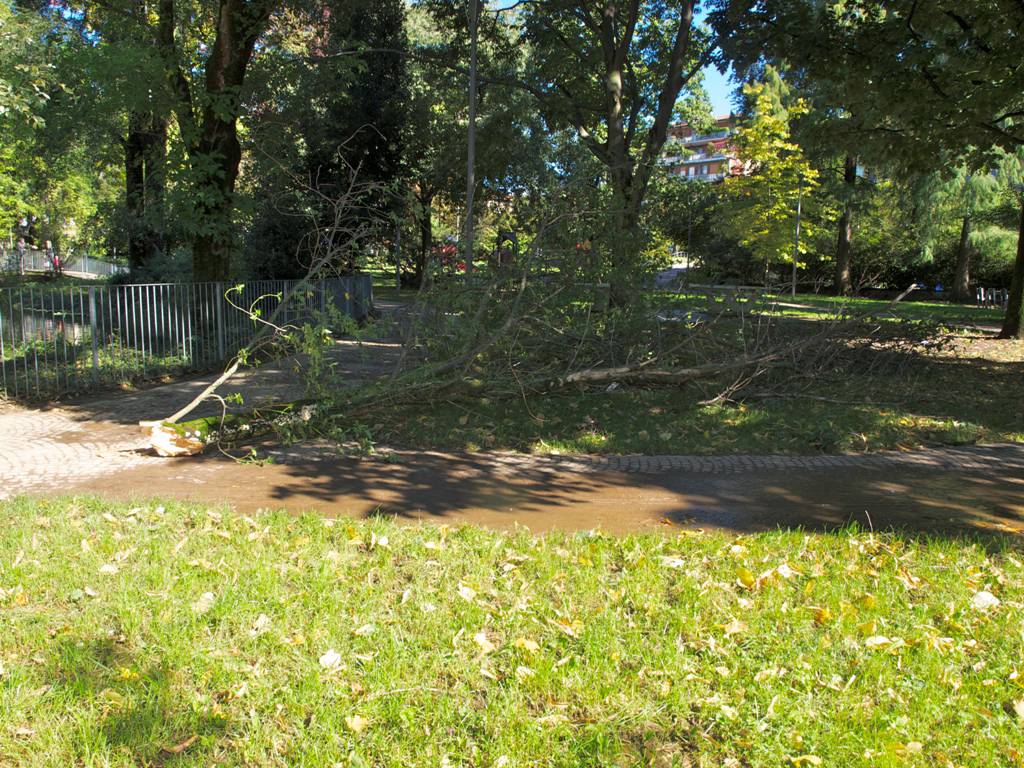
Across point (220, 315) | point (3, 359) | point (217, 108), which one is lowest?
point (3, 359)

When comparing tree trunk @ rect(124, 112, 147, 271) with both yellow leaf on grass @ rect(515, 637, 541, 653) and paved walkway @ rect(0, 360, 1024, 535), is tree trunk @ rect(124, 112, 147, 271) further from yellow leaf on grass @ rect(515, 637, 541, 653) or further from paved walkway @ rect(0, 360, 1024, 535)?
yellow leaf on grass @ rect(515, 637, 541, 653)

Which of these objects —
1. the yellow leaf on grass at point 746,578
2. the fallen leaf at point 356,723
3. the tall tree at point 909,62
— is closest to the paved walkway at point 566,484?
the yellow leaf on grass at point 746,578

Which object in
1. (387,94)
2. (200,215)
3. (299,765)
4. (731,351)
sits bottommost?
(299,765)

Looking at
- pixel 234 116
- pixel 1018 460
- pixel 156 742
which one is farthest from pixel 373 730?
pixel 234 116

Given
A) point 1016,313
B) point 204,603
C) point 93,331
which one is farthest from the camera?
point 1016,313

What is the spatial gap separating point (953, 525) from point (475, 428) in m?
4.78

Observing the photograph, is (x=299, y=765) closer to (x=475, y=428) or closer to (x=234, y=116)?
(x=475, y=428)

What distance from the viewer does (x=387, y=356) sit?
48.4 feet

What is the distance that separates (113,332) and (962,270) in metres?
37.7

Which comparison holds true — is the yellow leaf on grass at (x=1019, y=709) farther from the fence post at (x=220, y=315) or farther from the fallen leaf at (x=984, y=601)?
the fence post at (x=220, y=315)

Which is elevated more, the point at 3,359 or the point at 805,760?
→ the point at 3,359

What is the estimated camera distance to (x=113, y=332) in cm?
1136

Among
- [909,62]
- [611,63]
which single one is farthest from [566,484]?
[611,63]

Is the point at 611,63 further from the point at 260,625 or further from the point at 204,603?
the point at 260,625
